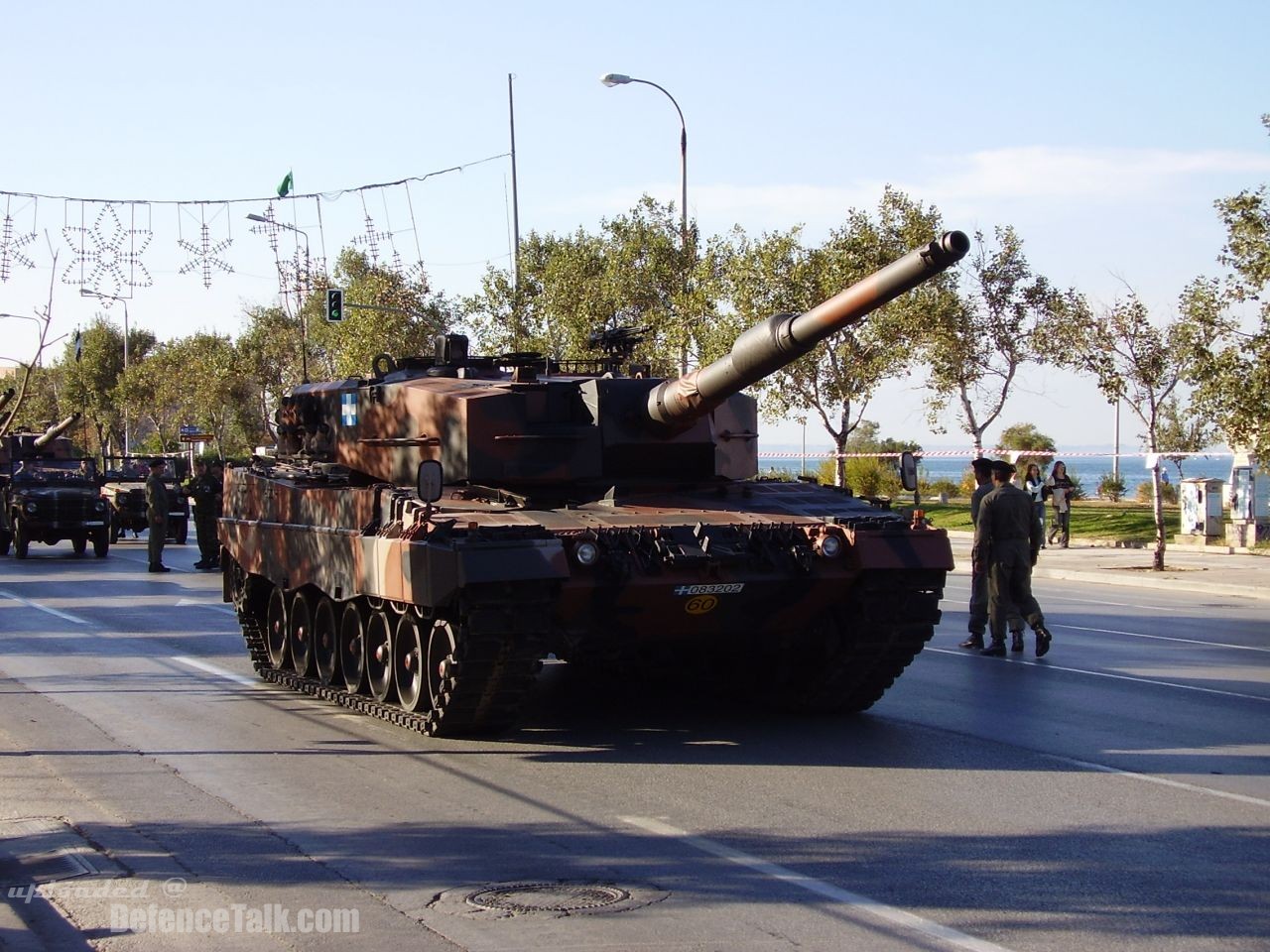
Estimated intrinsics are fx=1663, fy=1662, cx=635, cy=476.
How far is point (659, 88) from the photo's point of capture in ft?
102

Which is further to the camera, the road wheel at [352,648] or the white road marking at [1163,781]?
the road wheel at [352,648]

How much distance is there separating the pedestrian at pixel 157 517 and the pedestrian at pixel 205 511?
1.64 ft

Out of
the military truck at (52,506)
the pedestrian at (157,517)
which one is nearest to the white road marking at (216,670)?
the pedestrian at (157,517)

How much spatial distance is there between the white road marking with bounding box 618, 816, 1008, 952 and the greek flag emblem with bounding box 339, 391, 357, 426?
5.83 m

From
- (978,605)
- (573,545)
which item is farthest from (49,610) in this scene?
(573,545)

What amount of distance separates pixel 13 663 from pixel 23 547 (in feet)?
A: 58.7

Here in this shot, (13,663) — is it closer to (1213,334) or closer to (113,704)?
(113,704)

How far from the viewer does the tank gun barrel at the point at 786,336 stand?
9.22 m

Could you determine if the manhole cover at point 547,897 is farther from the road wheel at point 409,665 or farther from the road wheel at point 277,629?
the road wheel at point 277,629

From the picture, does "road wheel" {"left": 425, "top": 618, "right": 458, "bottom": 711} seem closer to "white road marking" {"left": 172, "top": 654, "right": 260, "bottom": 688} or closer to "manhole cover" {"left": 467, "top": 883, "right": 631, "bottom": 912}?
"manhole cover" {"left": 467, "top": 883, "right": 631, "bottom": 912}

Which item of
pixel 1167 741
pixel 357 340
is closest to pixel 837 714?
pixel 1167 741

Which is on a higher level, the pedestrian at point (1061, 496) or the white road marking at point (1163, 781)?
the pedestrian at point (1061, 496)

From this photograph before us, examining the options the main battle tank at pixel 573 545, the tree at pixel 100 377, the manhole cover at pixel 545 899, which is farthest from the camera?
the tree at pixel 100 377

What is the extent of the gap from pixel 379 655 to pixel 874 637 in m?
3.41
